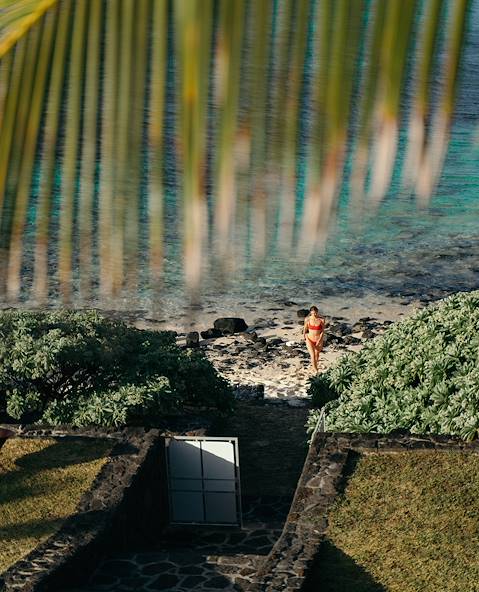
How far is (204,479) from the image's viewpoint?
12594 millimetres

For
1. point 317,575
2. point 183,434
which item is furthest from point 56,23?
point 183,434

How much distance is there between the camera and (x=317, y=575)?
9.62m

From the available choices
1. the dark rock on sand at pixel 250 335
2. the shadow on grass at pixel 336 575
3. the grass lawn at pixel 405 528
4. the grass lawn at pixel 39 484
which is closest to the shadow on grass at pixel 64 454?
the grass lawn at pixel 39 484

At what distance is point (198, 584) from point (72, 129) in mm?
9829

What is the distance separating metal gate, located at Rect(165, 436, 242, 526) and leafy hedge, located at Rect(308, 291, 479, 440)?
132cm

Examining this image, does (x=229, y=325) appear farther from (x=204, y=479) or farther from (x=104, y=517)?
(x=104, y=517)

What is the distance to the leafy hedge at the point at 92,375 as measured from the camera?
A: 43.3 feet

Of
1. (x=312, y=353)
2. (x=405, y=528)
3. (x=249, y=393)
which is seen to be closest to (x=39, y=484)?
(x=405, y=528)

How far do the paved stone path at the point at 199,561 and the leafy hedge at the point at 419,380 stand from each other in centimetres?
153

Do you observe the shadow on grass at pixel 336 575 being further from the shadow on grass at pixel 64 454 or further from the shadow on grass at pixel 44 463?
the shadow on grass at pixel 64 454

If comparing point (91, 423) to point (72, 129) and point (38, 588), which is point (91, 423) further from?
point (72, 129)

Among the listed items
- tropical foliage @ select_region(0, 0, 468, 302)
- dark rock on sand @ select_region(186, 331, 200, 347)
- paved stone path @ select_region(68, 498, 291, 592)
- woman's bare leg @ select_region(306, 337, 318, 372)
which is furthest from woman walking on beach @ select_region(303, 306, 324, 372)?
tropical foliage @ select_region(0, 0, 468, 302)

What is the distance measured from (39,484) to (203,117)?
1128 centimetres

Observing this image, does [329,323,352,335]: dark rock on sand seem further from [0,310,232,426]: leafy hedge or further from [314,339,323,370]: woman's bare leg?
[0,310,232,426]: leafy hedge
